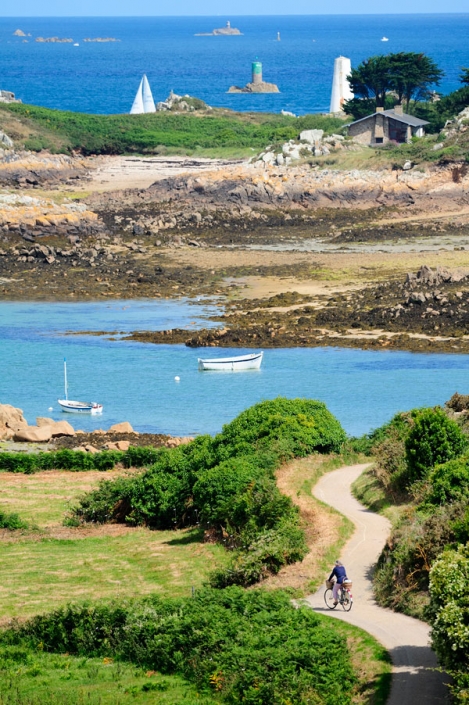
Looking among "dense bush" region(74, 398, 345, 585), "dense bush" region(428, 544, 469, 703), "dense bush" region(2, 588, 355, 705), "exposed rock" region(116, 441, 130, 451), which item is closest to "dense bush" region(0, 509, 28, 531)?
"dense bush" region(74, 398, 345, 585)

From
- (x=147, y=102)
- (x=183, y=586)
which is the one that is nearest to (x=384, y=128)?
(x=147, y=102)

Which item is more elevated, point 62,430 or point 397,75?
point 397,75

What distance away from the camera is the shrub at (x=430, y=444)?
940 inches

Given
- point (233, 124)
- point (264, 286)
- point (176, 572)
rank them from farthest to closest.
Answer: point (233, 124)
point (264, 286)
point (176, 572)

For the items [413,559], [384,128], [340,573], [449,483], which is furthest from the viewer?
[384,128]

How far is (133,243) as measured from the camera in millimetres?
65812

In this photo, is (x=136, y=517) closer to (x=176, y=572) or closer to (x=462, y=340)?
(x=176, y=572)

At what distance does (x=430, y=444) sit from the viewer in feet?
78.5

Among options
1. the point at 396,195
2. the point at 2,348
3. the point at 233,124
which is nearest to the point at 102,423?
the point at 2,348

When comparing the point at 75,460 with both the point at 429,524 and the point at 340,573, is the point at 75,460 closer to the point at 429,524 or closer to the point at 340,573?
the point at 340,573

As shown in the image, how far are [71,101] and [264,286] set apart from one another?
4660 inches

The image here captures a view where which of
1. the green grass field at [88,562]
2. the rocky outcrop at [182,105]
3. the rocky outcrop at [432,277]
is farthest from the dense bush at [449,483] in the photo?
the rocky outcrop at [182,105]

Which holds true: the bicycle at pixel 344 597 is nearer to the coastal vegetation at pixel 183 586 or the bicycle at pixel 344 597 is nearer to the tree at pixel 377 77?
the coastal vegetation at pixel 183 586

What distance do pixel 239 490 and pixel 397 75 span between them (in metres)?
72.0
